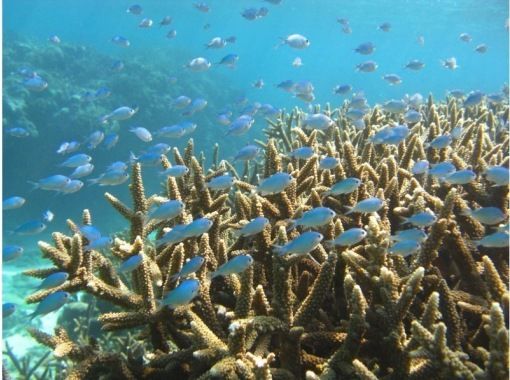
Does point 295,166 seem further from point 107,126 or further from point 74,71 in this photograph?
point 74,71

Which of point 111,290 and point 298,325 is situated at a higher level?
point 111,290

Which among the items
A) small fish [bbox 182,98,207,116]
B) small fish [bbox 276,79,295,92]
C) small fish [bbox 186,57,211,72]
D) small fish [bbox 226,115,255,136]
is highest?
small fish [bbox 186,57,211,72]

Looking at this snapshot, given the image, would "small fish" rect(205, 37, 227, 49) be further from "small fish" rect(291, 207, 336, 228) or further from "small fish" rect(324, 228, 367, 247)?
"small fish" rect(324, 228, 367, 247)

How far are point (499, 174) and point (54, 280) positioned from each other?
12.2 feet

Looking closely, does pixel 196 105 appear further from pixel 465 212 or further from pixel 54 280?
pixel 465 212

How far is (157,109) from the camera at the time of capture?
2183 centimetres

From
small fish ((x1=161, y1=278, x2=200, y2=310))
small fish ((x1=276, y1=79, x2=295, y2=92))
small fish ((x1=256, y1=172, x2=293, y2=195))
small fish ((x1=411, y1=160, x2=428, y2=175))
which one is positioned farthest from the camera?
small fish ((x1=276, y1=79, x2=295, y2=92))

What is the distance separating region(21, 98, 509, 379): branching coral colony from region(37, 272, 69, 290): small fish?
0.08 meters

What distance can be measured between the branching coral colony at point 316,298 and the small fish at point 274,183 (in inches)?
5.9

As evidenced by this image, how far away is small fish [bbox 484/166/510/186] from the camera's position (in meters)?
3.32

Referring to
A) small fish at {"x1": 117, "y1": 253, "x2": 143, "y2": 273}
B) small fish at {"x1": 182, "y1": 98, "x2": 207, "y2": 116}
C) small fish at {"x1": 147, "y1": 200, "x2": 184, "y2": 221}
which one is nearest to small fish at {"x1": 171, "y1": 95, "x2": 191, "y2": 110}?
small fish at {"x1": 182, "y1": 98, "x2": 207, "y2": 116}

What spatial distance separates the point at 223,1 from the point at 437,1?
2652cm

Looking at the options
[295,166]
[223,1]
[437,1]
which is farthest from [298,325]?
[223,1]

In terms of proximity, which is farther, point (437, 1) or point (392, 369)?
point (437, 1)
